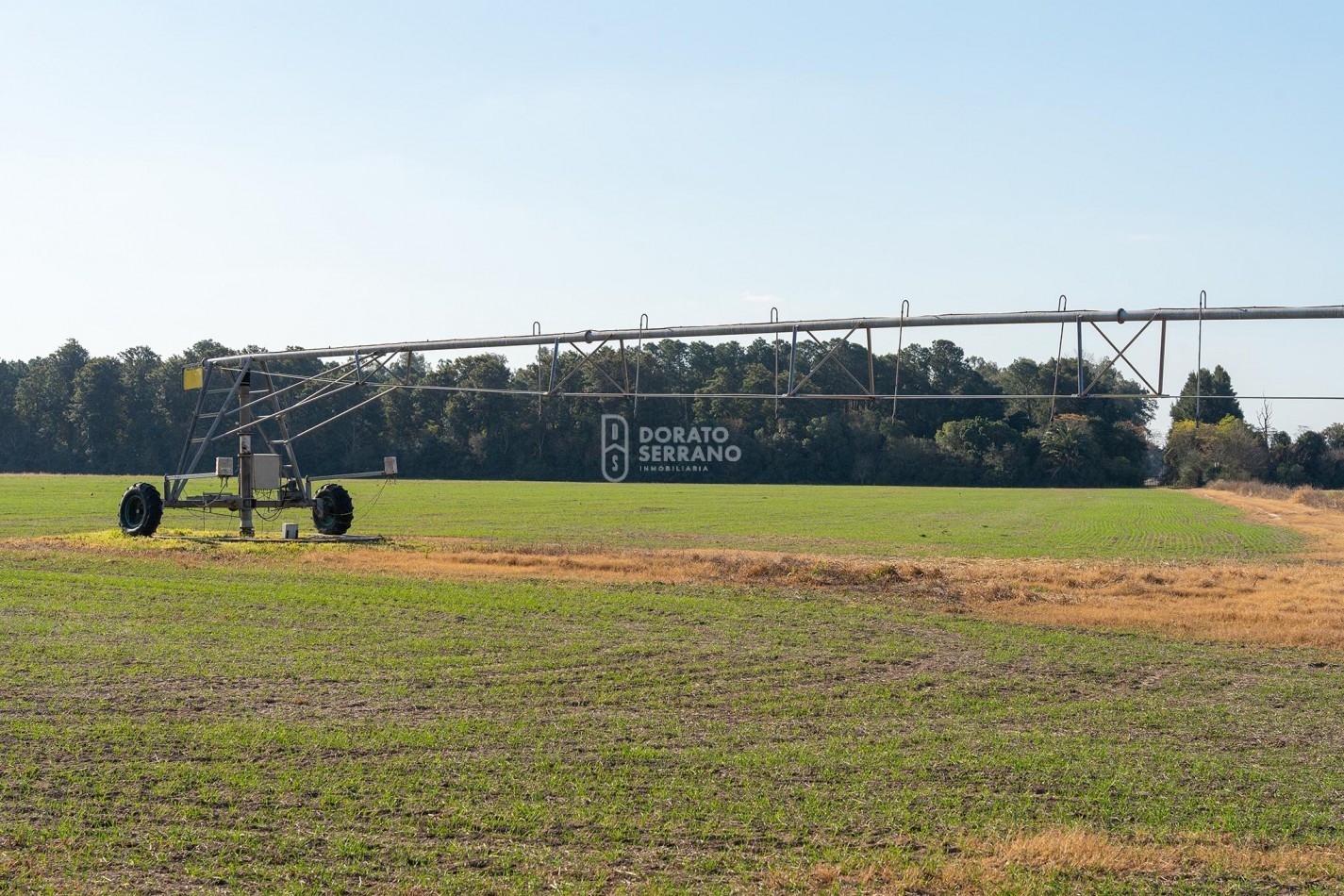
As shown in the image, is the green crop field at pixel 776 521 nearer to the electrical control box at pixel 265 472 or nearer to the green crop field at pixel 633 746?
the electrical control box at pixel 265 472

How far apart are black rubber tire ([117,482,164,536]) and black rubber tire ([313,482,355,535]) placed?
152 inches

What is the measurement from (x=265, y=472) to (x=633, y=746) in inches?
941

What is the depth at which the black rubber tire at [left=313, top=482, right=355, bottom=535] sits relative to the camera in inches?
1377

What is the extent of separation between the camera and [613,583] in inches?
1017

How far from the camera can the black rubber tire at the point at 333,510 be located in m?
35.0

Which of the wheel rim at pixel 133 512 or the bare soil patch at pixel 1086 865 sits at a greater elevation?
the wheel rim at pixel 133 512

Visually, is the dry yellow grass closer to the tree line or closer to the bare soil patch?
the bare soil patch

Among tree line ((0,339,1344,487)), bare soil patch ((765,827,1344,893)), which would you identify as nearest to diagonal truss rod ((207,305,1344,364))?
bare soil patch ((765,827,1344,893))

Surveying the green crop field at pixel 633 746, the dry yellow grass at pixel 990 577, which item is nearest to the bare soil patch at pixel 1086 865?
the green crop field at pixel 633 746

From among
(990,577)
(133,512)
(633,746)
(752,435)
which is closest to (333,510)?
(133,512)

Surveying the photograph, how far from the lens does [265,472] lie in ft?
110

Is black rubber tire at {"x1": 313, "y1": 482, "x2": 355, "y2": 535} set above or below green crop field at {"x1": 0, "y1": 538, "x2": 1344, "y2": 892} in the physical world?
above

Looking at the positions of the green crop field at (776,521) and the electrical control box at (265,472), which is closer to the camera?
the electrical control box at (265,472)

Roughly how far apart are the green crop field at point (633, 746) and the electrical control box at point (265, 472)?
904cm
